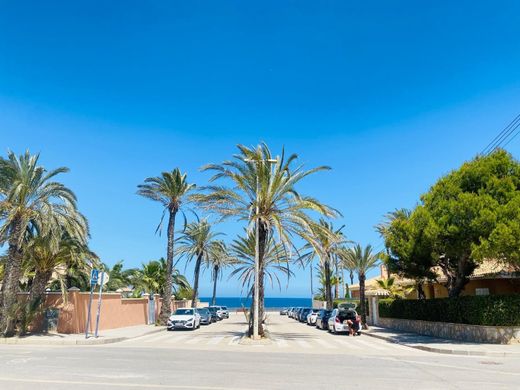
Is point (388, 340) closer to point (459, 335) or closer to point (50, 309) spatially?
point (459, 335)

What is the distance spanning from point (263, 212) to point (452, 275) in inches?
474

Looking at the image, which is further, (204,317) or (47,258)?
(204,317)

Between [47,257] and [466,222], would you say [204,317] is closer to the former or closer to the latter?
[47,257]

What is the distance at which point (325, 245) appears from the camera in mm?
45031

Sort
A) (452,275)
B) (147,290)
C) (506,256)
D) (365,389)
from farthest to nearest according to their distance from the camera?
(147,290)
(452,275)
(506,256)
(365,389)

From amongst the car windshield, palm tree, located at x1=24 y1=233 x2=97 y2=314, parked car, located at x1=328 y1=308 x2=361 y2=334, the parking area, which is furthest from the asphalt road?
the car windshield

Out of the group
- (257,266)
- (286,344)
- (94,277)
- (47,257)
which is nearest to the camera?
(286,344)

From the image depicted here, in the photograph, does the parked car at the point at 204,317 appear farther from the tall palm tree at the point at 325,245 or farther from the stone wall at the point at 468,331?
the stone wall at the point at 468,331

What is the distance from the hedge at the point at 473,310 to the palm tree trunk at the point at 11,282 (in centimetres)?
2194

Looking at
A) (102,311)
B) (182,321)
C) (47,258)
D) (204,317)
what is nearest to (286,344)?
(182,321)

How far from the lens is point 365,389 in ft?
32.5

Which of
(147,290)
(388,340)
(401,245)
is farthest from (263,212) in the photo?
(147,290)

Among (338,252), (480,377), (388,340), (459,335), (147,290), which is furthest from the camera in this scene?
(147,290)

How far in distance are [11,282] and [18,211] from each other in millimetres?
3416
